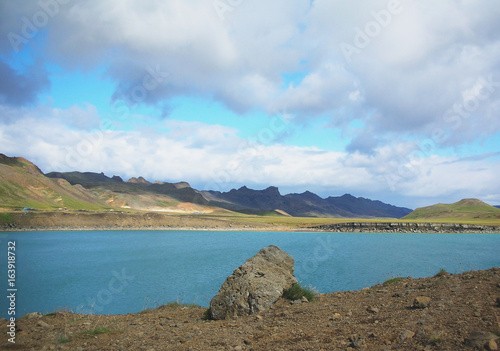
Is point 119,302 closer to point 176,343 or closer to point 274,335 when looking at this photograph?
point 176,343

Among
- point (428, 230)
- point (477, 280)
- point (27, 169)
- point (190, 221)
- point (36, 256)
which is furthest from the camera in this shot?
point (27, 169)

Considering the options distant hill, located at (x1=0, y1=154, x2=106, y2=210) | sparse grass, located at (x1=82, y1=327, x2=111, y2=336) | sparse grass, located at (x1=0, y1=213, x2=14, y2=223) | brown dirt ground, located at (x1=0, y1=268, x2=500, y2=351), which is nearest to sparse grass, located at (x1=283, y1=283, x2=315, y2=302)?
brown dirt ground, located at (x1=0, y1=268, x2=500, y2=351)

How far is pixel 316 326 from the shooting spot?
8.23 meters

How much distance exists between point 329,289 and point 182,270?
50.7 feet

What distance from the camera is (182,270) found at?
3130cm

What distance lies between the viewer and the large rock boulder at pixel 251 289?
10523mm

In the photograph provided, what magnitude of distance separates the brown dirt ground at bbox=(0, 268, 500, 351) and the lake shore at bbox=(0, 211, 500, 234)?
310 feet

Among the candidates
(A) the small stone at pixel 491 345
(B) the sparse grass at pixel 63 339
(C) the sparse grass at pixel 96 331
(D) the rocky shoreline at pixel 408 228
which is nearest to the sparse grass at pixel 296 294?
(C) the sparse grass at pixel 96 331

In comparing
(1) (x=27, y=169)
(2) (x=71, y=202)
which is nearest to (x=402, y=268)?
(2) (x=71, y=202)

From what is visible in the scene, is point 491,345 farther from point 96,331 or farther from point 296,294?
point 96,331

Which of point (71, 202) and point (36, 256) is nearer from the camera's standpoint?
point (36, 256)

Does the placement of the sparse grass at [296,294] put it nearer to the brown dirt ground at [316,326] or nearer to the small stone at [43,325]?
the brown dirt ground at [316,326]

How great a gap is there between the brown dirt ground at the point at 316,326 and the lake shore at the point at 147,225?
3723 inches

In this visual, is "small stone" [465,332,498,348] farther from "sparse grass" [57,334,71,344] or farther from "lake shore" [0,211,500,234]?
"lake shore" [0,211,500,234]
